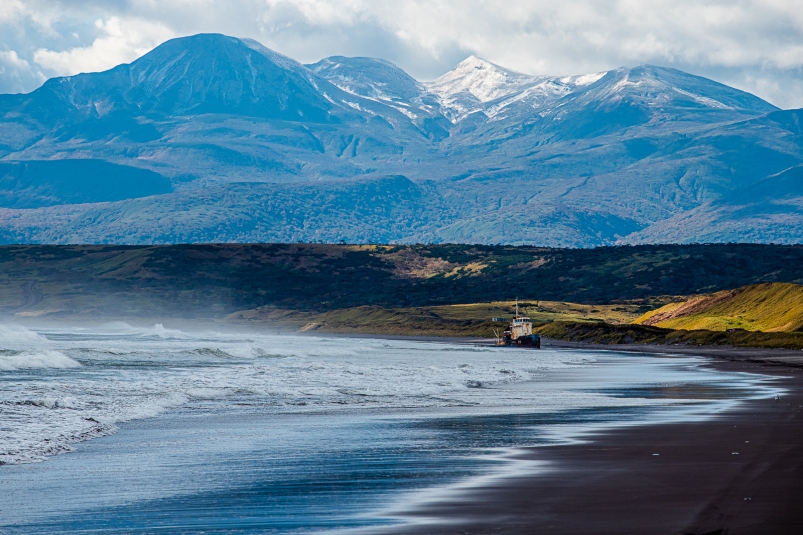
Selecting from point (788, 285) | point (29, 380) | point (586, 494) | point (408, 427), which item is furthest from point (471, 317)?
point (586, 494)

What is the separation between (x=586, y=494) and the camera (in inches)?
661

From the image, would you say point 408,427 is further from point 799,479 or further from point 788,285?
point 788,285

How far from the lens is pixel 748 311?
117 metres

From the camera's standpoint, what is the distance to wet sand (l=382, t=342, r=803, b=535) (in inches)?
559

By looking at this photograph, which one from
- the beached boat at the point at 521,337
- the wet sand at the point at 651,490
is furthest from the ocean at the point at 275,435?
the beached boat at the point at 521,337

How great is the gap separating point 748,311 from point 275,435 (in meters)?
98.9

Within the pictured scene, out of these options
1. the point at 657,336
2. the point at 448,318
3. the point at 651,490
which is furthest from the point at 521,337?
the point at 651,490

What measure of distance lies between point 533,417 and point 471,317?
146693 mm

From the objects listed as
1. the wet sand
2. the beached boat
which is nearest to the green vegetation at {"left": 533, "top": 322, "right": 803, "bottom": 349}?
the beached boat

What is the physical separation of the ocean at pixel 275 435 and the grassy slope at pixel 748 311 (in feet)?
186

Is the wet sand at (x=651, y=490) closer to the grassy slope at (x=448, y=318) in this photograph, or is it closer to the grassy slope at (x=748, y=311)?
the grassy slope at (x=748, y=311)

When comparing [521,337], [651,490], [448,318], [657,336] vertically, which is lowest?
[651,490]

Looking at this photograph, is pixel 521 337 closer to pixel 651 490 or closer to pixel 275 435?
pixel 275 435

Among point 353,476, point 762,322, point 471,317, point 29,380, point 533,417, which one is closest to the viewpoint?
point 353,476
